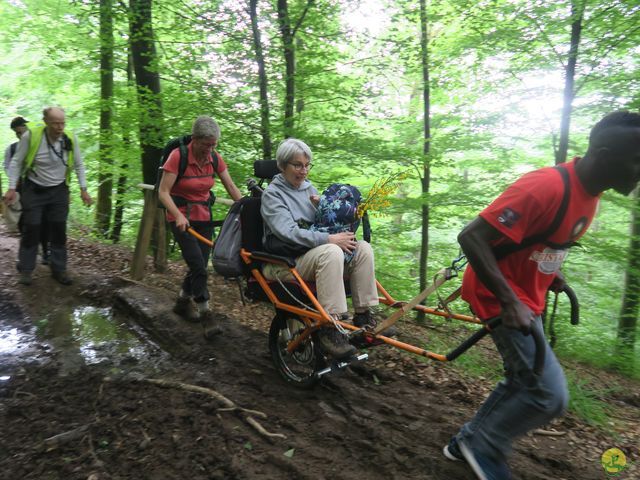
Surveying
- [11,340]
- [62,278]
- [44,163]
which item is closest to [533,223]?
[11,340]

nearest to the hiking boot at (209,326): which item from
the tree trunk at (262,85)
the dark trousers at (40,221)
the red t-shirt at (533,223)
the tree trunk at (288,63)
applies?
the dark trousers at (40,221)

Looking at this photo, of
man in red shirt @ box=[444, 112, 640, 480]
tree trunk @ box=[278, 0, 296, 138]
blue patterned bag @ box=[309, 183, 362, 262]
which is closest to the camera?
man in red shirt @ box=[444, 112, 640, 480]

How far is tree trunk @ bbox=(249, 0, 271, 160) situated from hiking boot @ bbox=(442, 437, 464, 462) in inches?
179

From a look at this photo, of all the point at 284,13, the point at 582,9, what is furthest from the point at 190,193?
the point at 582,9

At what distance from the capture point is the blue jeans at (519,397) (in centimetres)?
216

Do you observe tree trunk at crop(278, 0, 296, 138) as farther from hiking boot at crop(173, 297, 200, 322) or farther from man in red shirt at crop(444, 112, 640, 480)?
man in red shirt at crop(444, 112, 640, 480)

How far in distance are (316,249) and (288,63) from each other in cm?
384

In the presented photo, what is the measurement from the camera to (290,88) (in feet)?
20.2

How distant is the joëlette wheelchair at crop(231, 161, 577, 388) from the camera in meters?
3.14

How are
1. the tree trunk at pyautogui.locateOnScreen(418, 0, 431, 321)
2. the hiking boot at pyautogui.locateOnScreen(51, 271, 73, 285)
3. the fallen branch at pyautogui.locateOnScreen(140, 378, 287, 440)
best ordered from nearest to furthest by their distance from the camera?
the fallen branch at pyautogui.locateOnScreen(140, 378, 287, 440) → the hiking boot at pyautogui.locateOnScreen(51, 271, 73, 285) → the tree trunk at pyautogui.locateOnScreen(418, 0, 431, 321)

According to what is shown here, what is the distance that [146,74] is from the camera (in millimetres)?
Result: 6742

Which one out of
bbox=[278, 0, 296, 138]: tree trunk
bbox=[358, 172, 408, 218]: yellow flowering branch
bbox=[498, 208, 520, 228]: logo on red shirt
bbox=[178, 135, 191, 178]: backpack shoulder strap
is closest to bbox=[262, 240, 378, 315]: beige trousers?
bbox=[358, 172, 408, 218]: yellow flowering branch

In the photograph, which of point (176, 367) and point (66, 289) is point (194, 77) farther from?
point (176, 367)

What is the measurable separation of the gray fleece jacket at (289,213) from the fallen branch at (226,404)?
4.22ft
